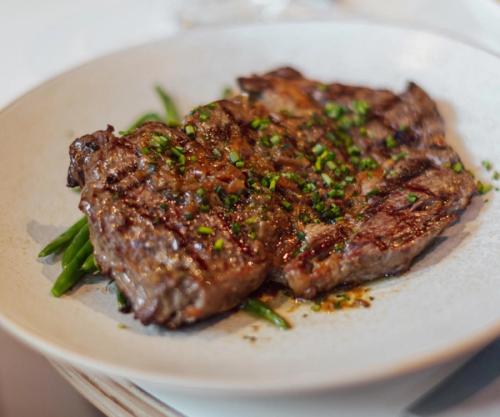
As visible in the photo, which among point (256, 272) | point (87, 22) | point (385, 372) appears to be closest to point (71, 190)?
point (256, 272)

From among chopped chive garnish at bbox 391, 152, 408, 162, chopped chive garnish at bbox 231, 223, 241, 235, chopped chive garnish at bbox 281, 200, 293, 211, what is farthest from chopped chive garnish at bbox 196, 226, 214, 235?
chopped chive garnish at bbox 391, 152, 408, 162

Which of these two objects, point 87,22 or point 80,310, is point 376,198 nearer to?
point 80,310

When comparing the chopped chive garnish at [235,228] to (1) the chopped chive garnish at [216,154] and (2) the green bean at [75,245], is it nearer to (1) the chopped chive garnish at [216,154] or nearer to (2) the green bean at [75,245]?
(1) the chopped chive garnish at [216,154]

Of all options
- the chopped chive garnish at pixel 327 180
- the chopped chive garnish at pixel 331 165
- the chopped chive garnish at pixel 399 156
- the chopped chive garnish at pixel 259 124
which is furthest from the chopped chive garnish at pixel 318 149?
the chopped chive garnish at pixel 399 156

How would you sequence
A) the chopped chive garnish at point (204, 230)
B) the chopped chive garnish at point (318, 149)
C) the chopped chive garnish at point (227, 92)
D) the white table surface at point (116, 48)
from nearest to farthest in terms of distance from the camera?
the white table surface at point (116, 48)
the chopped chive garnish at point (204, 230)
the chopped chive garnish at point (318, 149)
the chopped chive garnish at point (227, 92)

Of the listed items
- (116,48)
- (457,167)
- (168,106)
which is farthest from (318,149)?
(116,48)

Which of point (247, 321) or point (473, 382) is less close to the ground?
point (247, 321)

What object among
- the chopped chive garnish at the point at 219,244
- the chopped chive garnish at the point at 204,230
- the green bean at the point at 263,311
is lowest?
the green bean at the point at 263,311
